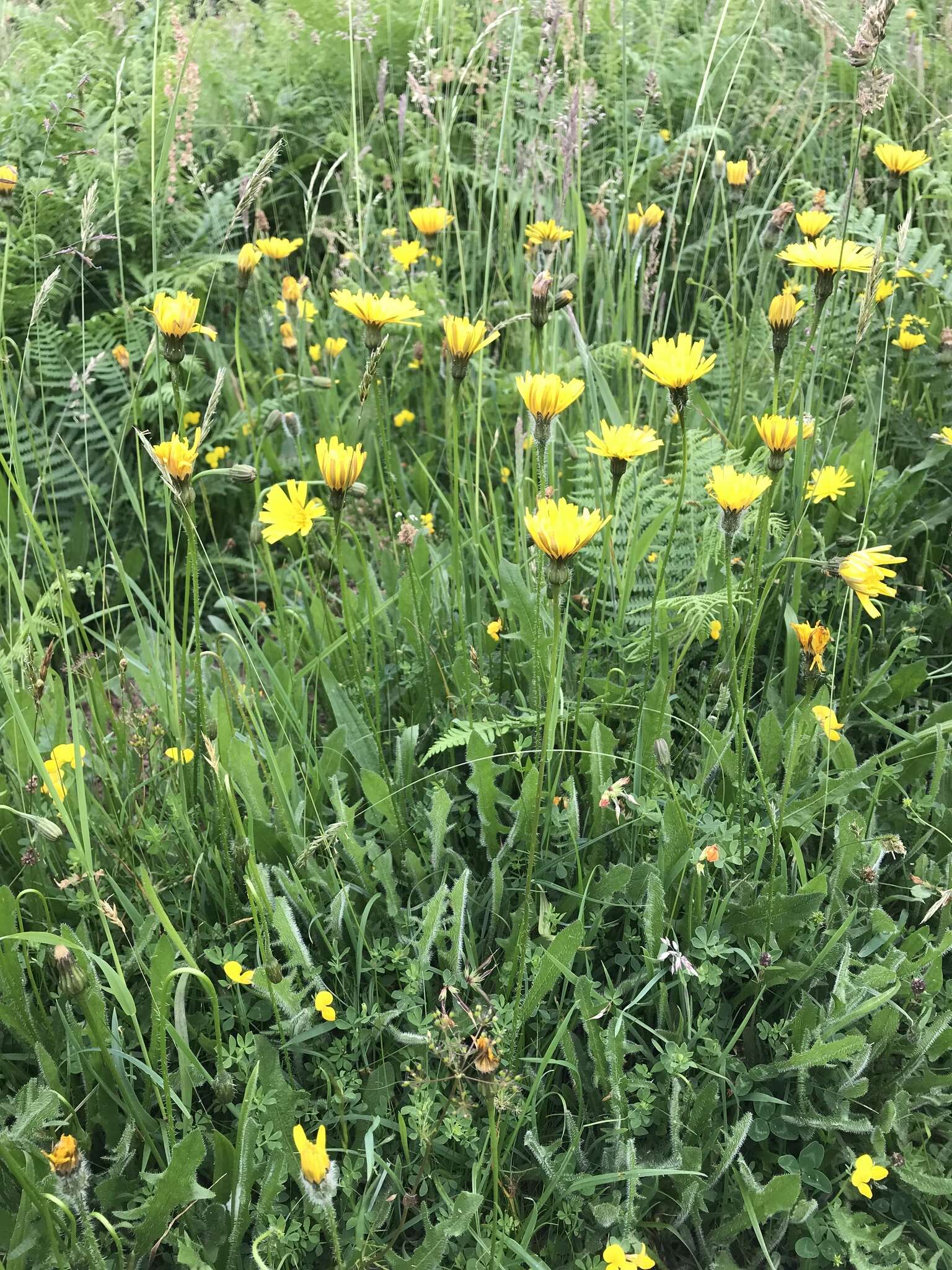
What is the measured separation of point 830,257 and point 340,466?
80 centimetres

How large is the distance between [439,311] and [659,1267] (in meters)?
1.98

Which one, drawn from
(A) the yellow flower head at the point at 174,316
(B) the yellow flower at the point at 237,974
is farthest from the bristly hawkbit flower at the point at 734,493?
(B) the yellow flower at the point at 237,974

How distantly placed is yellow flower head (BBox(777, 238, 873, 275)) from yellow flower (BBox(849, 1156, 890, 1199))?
3.78 feet

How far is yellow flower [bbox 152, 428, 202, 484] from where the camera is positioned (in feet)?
3.64

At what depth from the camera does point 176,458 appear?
1115mm

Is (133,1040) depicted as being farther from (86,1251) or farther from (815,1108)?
(815,1108)

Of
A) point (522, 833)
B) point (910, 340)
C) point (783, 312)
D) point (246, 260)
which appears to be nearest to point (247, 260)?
point (246, 260)

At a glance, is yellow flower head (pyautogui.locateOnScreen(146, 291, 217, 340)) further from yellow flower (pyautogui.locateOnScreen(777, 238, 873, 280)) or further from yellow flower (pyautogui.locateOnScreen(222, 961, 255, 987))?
yellow flower (pyautogui.locateOnScreen(777, 238, 873, 280))

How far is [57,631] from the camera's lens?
1520 mm

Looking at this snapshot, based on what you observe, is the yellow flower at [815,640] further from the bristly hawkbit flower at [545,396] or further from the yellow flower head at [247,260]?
the yellow flower head at [247,260]

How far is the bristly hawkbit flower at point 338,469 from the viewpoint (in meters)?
1.19

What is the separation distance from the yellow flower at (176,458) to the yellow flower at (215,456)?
1.20 metres

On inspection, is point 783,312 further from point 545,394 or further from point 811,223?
point 545,394

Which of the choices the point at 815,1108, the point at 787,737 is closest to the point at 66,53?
the point at 787,737
